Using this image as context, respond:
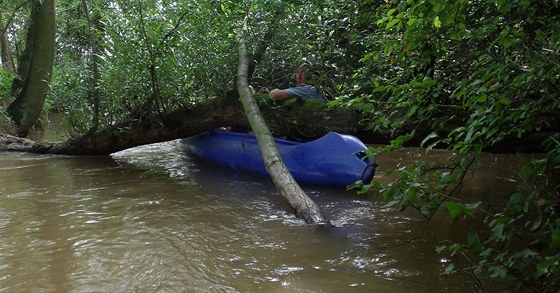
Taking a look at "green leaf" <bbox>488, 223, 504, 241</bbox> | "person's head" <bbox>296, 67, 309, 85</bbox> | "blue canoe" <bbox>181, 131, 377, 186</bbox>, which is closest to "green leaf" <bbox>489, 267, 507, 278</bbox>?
"green leaf" <bbox>488, 223, 504, 241</bbox>

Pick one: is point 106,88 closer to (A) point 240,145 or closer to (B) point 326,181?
(A) point 240,145

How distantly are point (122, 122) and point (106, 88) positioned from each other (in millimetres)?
868

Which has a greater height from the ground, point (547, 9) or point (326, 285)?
point (547, 9)

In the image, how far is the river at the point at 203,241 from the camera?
117 inches

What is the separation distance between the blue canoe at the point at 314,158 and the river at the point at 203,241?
218 millimetres

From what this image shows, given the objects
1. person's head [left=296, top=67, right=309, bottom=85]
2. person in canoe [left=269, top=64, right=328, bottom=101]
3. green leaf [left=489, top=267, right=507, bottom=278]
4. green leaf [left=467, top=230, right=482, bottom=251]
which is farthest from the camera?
person in canoe [left=269, top=64, right=328, bottom=101]

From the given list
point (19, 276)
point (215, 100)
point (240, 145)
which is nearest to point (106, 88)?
point (215, 100)

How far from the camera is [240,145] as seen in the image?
6.62 metres

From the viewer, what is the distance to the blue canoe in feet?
16.9

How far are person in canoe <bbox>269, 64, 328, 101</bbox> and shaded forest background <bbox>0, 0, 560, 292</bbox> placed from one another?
17 cm

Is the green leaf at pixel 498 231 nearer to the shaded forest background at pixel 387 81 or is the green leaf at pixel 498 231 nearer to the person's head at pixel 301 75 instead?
the shaded forest background at pixel 387 81

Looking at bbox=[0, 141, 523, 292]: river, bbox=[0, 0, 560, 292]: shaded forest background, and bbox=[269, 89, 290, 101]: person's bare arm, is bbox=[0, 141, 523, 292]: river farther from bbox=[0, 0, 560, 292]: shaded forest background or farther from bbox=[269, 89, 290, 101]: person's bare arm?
bbox=[269, 89, 290, 101]: person's bare arm

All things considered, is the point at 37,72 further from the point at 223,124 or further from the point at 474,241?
the point at 474,241

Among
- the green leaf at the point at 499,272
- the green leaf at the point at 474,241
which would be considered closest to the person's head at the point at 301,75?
the green leaf at the point at 474,241
